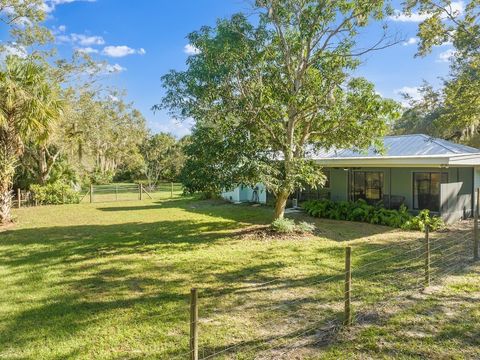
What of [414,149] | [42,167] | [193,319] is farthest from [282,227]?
[42,167]

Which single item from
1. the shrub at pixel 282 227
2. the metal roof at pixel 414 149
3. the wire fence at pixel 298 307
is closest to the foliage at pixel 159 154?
the metal roof at pixel 414 149

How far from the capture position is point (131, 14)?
38.8 feet

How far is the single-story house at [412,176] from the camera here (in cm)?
1226

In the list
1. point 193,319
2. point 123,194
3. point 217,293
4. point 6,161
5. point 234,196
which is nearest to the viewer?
point 193,319

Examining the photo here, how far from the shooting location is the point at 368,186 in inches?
589

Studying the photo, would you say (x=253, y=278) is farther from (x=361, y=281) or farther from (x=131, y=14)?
(x=131, y=14)

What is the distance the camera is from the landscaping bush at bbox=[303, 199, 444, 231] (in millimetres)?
11531

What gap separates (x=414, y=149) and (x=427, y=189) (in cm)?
168

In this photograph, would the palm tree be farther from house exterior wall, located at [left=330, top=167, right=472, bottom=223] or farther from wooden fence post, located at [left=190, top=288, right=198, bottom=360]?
house exterior wall, located at [left=330, top=167, right=472, bottom=223]

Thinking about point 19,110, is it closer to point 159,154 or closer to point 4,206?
point 4,206

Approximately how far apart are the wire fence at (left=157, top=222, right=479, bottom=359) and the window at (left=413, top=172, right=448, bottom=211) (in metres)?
5.10

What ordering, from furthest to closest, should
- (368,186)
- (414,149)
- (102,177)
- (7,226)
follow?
(102,177) < (368,186) < (414,149) < (7,226)

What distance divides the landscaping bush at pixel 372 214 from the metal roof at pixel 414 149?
205 centimetres

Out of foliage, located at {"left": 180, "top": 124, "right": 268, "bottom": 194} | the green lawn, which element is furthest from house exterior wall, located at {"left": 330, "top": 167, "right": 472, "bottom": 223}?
foliage, located at {"left": 180, "top": 124, "right": 268, "bottom": 194}
